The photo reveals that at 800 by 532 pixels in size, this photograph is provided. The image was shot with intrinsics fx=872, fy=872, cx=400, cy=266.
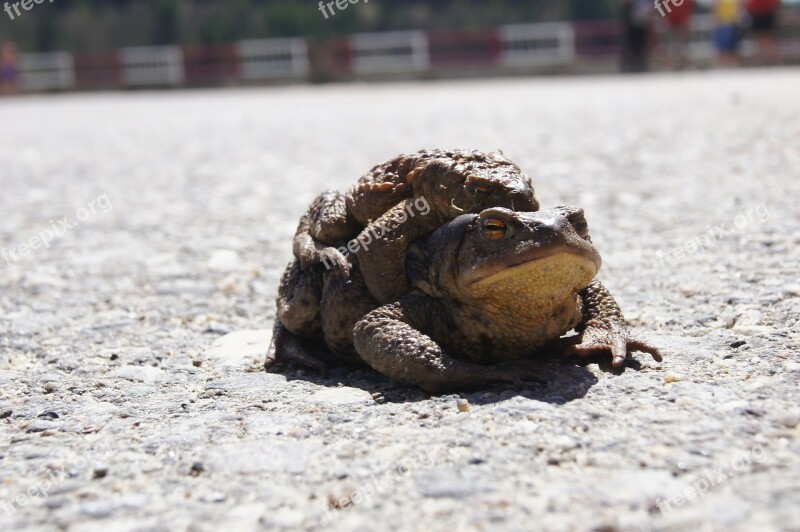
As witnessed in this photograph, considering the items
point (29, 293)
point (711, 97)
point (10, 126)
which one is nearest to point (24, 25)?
point (10, 126)

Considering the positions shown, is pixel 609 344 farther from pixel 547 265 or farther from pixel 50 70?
pixel 50 70

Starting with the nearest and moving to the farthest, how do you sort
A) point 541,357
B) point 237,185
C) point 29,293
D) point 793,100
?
point 541,357 < point 29,293 < point 237,185 < point 793,100

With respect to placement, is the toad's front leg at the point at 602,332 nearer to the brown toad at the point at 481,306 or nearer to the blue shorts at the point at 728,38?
the brown toad at the point at 481,306

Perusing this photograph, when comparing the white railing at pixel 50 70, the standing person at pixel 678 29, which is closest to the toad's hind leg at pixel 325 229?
the standing person at pixel 678 29

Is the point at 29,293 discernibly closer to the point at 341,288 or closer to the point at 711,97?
the point at 341,288

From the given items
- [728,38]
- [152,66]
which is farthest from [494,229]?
[152,66]

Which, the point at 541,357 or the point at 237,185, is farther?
the point at 237,185
